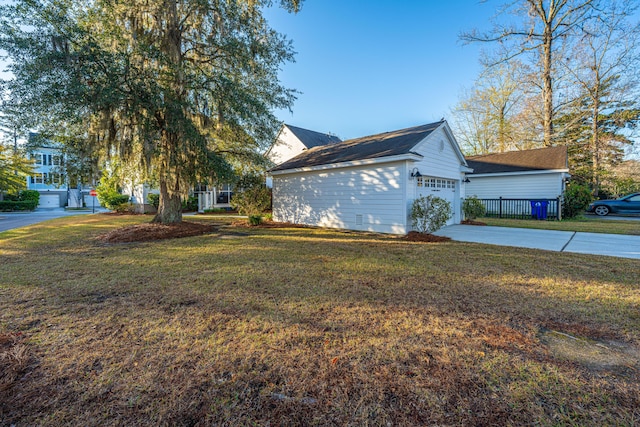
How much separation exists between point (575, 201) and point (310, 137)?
17.1 m

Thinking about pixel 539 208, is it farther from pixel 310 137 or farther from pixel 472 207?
pixel 310 137

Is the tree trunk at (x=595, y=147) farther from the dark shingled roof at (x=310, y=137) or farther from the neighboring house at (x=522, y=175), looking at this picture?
the dark shingled roof at (x=310, y=137)

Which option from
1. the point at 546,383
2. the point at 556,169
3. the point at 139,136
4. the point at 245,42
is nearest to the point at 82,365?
the point at 546,383

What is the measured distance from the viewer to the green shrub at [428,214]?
834 centimetres

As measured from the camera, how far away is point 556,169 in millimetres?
13883

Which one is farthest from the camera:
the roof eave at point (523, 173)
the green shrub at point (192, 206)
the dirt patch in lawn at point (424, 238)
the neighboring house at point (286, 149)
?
the green shrub at point (192, 206)

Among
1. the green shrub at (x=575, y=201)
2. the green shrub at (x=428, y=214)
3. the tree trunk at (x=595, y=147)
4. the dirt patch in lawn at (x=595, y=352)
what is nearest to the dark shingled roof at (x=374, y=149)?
the green shrub at (x=428, y=214)

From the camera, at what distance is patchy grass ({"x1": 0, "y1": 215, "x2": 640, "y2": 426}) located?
5.74 ft

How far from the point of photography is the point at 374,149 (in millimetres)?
9984

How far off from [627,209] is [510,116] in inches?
403

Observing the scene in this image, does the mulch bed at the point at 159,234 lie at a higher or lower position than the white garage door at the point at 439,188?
lower

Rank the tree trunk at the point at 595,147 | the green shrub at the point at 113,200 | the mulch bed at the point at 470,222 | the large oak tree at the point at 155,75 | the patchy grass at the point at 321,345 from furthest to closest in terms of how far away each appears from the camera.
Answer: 1. the green shrub at the point at 113,200
2. the tree trunk at the point at 595,147
3. the mulch bed at the point at 470,222
4. the large oak tree at the point at 155,75
5. the patchy grass at the point at 321,345

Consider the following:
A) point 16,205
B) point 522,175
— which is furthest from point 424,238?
Answer: point 16,205

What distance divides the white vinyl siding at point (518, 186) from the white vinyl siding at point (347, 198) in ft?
34.4
